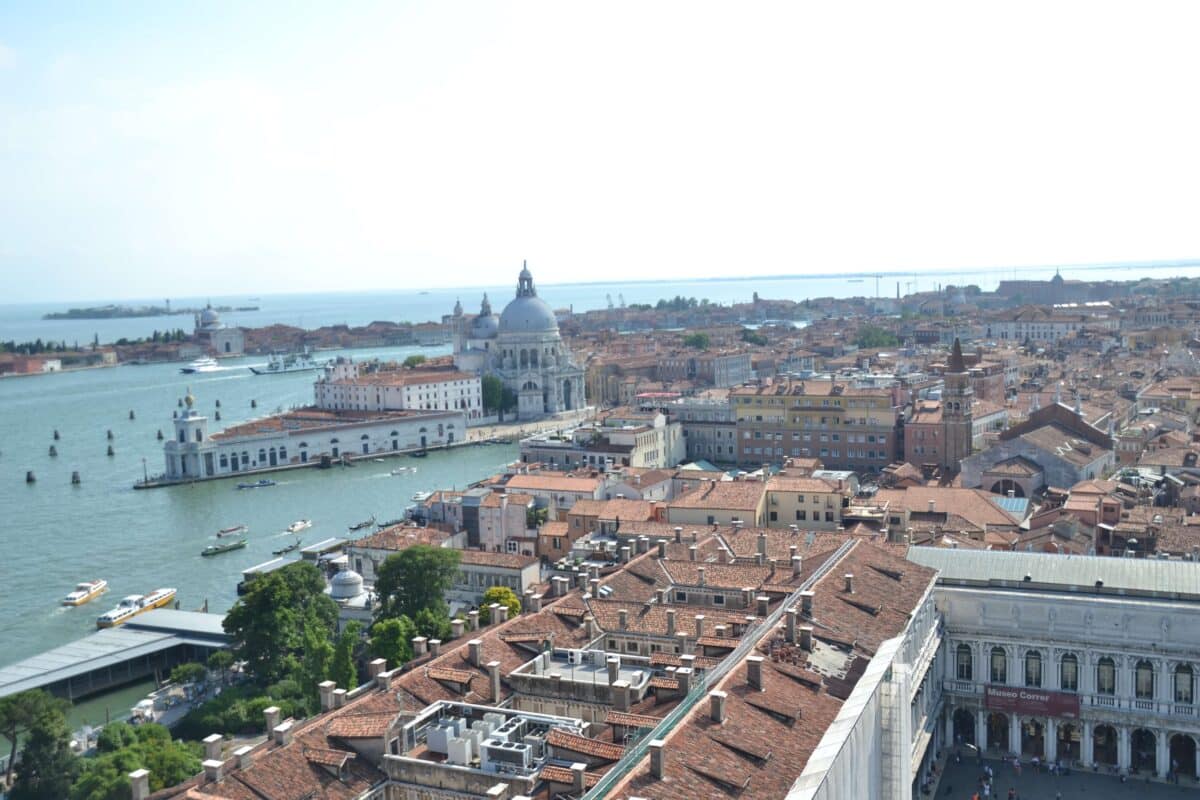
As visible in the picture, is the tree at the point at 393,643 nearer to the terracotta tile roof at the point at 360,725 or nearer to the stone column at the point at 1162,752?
the terracotta tile roof at the point at 360,725

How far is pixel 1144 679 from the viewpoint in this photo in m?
13.7

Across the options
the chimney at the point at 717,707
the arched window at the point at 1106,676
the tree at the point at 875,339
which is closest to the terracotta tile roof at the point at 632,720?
the chimney at the point at 717,707

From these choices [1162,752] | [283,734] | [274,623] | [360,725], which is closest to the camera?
[283,734]

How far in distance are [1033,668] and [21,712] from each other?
12.5 metres

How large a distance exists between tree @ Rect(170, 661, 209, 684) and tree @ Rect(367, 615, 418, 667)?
10.6ft

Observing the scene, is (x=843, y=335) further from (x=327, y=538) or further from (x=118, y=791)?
(x=118, y=791)

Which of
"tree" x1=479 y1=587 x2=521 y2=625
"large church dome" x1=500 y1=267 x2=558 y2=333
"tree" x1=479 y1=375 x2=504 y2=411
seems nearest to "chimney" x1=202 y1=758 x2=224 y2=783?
"tree" x1=479 y1=587 x2=521 y2=625

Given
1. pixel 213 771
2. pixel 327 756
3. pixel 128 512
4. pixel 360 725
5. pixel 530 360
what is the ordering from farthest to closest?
pixel 530 360 → pixel 128 512 → pixel 360 725 → pixel 327 756 → pixel 213 771

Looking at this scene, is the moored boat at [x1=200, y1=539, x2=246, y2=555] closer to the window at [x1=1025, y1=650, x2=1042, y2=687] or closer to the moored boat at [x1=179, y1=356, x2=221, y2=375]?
the window at [x1=1025, y1=650, x2=1042, y2=687]

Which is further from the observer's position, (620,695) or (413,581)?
(413,581)

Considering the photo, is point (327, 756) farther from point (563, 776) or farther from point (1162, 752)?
point (1162, 752)

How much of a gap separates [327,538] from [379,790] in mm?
20858

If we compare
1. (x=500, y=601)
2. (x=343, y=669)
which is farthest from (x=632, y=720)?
(x=500, y=601)

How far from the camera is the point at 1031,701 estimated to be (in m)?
14.2
